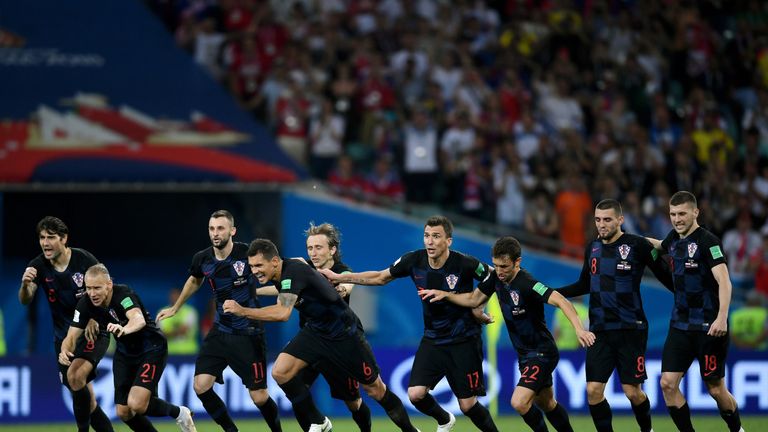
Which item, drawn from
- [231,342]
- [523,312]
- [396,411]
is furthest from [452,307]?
[231,342]

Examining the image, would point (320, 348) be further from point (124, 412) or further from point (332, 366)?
point (124, 412)

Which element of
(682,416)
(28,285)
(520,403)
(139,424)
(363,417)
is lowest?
(139,424)

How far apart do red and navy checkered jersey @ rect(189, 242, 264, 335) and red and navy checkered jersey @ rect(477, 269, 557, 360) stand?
7.43ft

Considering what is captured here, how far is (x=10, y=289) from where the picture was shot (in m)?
20.9

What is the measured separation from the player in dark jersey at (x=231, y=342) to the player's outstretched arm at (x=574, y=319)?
2964 millimetres

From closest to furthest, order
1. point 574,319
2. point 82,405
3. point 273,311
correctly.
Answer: point 574,319 < point 273,311 < point 82,405

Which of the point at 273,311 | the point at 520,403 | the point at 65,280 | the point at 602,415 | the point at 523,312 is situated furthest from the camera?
the point at 65,280

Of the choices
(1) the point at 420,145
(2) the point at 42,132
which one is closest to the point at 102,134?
(2) the point at 42,132

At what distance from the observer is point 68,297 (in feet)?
→ 42.8

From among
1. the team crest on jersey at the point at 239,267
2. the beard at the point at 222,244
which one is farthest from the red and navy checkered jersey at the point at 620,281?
the beard at the point at 222,244

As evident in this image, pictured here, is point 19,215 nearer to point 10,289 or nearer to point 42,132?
point 10,289

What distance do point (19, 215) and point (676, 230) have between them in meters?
12.0

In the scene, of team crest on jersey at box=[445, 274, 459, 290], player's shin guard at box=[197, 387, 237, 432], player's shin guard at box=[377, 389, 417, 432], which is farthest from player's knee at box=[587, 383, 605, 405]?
player's shin guard at box=[197, 387, 237, 432]

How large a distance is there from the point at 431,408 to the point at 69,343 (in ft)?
10.8
